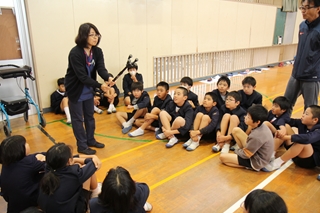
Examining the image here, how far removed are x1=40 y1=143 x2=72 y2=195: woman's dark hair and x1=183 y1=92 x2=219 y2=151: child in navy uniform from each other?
1.73 metres

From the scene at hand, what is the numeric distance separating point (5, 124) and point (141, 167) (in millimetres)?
2219

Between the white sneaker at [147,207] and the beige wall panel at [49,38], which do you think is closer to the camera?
the white sneaker at [147,207]

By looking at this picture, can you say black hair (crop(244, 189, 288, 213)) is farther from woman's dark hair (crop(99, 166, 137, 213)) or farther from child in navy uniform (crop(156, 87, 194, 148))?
child in navy uniform (crop(156, 87, 194, 148))

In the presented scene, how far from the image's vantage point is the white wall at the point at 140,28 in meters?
4.27

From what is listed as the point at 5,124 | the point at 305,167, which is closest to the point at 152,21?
the point at 5,124

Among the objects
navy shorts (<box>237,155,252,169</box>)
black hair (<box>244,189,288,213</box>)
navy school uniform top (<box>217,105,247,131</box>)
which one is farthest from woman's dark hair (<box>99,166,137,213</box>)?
navy school uniform top (<box>217,105,247,131</box>)

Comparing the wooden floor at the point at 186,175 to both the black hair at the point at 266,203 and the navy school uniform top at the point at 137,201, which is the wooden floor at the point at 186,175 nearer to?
the navy school uniform top at the point at 137,201

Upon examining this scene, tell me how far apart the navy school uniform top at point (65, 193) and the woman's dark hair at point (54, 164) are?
32mm

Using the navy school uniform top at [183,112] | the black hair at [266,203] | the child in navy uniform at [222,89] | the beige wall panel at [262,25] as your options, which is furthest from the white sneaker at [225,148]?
the beige wall panel at [262,25]

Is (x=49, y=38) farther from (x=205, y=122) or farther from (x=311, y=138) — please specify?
(x=311, y=138)

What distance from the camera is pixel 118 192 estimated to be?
1.31 meters

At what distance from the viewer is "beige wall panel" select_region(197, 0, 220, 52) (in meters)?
6.62

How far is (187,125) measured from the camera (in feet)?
10.4

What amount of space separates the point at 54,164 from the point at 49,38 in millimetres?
3342
